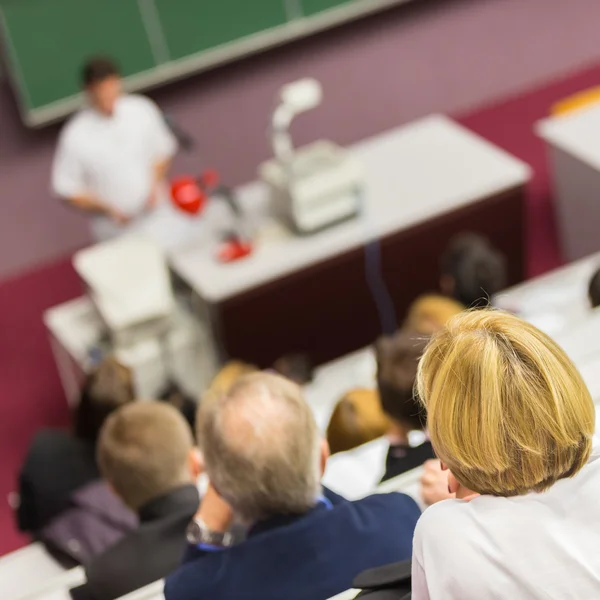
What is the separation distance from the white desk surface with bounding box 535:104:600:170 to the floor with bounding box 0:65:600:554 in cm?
52

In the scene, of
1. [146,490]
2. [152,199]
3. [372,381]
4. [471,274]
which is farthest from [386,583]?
[152,199]

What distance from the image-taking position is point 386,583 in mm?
1493

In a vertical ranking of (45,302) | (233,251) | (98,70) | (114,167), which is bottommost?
(45,302)

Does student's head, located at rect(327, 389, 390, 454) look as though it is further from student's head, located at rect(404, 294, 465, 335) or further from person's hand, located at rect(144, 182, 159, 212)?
person's hand, located at rect(144, 182, 159, 212)

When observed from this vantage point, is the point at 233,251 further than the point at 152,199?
No

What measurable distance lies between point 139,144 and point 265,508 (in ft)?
8.60

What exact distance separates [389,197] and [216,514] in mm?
2193

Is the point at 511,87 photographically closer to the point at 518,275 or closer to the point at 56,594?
the point at 518,275

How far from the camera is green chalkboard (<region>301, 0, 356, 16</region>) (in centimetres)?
482

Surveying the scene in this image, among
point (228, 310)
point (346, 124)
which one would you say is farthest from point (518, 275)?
point (346, 124)

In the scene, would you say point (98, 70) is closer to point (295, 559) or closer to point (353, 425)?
point (353, 425)

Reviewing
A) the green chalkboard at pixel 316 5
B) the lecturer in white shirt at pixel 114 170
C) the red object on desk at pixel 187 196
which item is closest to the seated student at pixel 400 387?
the red object on desk at pixel 187 196

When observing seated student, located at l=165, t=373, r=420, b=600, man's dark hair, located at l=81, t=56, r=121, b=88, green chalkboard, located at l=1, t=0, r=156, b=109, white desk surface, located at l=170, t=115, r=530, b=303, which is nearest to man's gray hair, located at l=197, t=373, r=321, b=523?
seated student, located at l=165, t=373, r=420, b=600

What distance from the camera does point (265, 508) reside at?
1.66 metres
